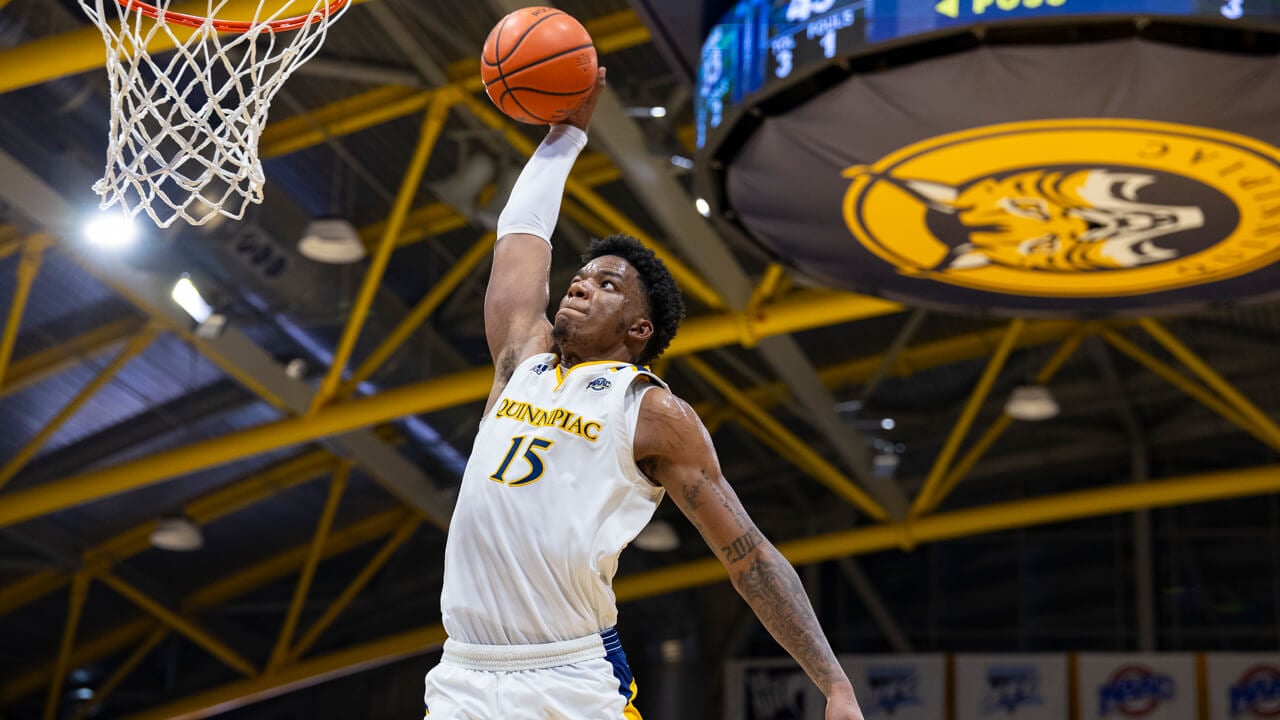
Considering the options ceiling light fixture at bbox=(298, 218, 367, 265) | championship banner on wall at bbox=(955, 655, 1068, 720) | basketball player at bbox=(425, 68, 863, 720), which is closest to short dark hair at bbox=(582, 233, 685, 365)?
basketball player at bbox=(425, 68, 863, 720)

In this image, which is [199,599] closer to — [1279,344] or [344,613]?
[344,613]

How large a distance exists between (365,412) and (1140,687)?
37.4 feet

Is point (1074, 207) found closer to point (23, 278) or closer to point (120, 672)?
point (23, 278)

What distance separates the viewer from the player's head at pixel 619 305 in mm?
4871

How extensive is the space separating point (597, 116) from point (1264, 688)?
12795 mm

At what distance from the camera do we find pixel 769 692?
23.2 m

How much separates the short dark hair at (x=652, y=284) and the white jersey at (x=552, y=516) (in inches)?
11.3

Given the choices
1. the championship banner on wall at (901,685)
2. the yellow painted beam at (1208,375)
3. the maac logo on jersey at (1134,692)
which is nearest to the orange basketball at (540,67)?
the yellow painted beam at (1208,375)

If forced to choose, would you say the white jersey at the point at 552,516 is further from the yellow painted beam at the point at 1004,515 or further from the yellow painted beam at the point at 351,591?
the yellow painted beam at the point at 351,591

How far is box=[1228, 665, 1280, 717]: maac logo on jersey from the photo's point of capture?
21.0 m

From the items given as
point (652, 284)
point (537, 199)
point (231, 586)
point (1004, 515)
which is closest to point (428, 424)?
point (231, 586)

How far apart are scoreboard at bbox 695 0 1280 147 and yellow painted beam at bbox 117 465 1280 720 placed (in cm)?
1023

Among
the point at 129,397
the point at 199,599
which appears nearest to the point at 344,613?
the point at 199,599

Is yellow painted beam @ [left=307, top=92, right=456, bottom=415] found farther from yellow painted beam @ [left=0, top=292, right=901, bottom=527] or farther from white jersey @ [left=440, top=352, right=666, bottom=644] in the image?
white jersey @ [left=440, top=352, right=666, bottom=644]
